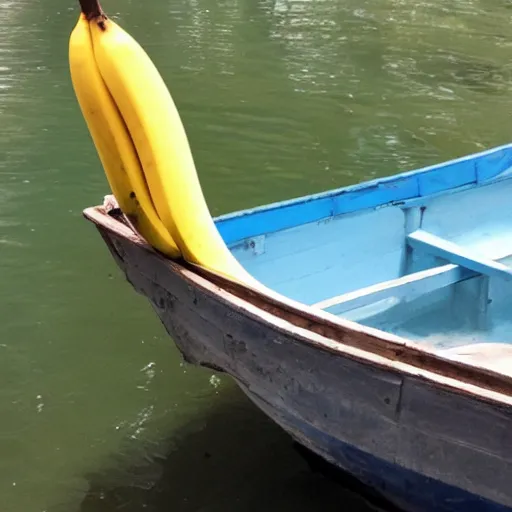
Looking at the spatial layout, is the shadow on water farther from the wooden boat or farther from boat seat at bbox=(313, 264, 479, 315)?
boat seat at bbox=(313, 264, 479, 315)

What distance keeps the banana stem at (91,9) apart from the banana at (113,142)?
2cm

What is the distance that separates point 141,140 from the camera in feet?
9.83

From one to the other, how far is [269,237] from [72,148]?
4892mm

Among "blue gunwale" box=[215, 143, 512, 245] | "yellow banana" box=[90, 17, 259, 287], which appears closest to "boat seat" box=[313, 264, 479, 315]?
"blue gunwale" box=[215, 143, 512, 245]

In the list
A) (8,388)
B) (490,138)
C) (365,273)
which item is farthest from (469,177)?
(490,138)

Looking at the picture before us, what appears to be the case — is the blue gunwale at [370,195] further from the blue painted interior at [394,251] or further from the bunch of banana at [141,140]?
the bunch of banana at [141,140]

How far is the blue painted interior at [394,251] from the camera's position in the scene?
4.21 meters

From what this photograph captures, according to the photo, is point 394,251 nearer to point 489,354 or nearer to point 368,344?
point 489,354

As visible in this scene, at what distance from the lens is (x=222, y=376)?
15.4 feet

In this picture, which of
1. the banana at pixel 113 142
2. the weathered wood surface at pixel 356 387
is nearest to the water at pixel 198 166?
the weathered wood surface at pixel 356 387

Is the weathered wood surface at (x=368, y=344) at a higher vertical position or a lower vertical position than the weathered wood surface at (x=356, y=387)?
higher

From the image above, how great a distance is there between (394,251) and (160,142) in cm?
219

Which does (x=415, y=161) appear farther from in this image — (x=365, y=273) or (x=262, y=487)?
(x=262, y=487)

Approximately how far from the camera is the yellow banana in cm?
287
